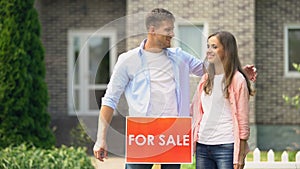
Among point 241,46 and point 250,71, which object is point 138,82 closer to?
point 250,71

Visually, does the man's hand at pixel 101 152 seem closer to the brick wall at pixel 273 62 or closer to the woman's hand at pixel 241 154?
the woman's hand at pixel 241 154

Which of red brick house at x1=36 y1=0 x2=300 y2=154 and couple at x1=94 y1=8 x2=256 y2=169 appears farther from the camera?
red brick house at x1=36 y1=0 x2=300 y2=154

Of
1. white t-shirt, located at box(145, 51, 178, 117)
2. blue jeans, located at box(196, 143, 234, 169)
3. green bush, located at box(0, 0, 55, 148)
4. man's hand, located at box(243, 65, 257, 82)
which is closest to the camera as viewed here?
white t-shirt, located at box(145, 51, 178, 117)

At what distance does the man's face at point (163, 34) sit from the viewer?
203 inches

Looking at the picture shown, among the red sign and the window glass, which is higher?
the window glass

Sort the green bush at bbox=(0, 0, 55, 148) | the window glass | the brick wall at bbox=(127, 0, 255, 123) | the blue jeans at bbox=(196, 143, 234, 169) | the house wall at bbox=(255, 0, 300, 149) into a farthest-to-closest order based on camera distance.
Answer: the window glass → the house wall at bbox=(255, 0, 300, 149) → the brick wall at bbox=(127, 0, 255, 123) → the green bush at bbox=(0, 0, 55, 148) → the blue jeans at bbox=(196, 143, 234, 169)

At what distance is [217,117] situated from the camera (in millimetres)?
5359

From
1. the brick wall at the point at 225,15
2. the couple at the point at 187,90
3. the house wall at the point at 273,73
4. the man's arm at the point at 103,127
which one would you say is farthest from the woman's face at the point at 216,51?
the house wall at the point at 273,73

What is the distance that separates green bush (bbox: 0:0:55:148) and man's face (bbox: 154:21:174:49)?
19.5ft

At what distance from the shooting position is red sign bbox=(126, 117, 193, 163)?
16.8ft

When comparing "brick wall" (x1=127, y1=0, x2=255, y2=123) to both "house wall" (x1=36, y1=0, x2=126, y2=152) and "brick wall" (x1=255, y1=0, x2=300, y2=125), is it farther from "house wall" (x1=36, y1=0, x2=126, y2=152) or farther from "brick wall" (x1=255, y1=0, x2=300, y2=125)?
"house wall" (x1=36, y1=0, x2=126, y2=152)

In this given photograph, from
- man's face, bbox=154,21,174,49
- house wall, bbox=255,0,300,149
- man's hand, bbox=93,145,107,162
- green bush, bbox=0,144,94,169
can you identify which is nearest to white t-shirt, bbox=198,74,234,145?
man's face, bbox=154,21,174,49

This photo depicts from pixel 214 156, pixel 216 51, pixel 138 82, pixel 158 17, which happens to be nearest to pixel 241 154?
pixel 214 156

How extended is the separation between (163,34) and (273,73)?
10707 mm
